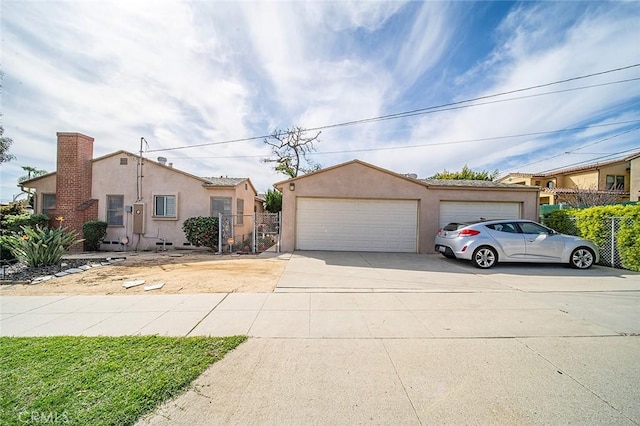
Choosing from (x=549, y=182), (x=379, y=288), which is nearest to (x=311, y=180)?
(x=379, y=288)

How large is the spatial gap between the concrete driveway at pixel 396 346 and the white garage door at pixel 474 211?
16.2ft

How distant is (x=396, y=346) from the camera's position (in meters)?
3.10

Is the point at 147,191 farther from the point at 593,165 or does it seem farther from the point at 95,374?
the point at 593,165

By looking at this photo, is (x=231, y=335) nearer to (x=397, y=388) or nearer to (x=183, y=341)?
(x=183, y=341)

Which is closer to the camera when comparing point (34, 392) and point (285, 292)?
point (34, 392)

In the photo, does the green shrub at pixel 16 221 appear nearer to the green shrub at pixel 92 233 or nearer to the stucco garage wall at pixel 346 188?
the green shrub at pixel 92 233

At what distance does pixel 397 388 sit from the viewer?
235cm

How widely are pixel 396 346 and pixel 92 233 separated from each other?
13.7 m

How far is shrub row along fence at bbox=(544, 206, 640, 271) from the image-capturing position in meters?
7.35

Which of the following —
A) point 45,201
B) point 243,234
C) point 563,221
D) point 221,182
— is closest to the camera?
point 563,221

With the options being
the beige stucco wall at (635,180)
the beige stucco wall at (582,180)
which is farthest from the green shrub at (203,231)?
the beige stucco wall at (635,180)

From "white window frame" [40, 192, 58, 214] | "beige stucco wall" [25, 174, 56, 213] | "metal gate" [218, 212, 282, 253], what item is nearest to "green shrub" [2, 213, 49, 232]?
"white window frame" [40, 192, 58, 214]

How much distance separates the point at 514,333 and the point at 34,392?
518 cm

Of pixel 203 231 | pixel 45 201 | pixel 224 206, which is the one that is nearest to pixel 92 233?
pixel 45 201
